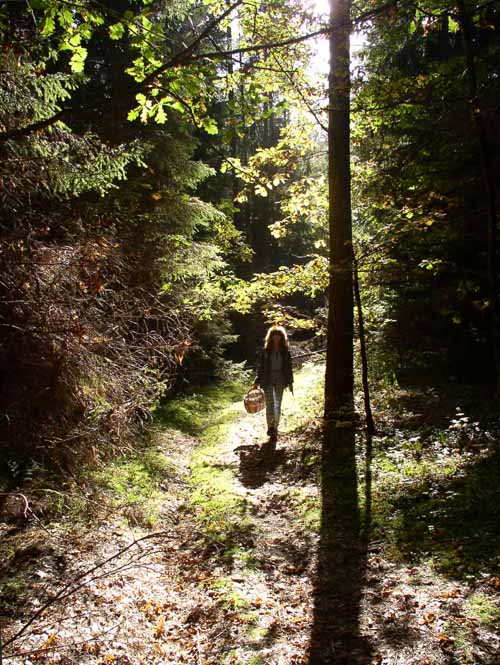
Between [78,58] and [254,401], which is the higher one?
[78,58]

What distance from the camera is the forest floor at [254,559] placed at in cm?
363

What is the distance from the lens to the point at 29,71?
5.71 meters

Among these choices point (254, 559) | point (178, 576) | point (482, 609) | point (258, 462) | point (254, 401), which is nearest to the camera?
point (482, 609)

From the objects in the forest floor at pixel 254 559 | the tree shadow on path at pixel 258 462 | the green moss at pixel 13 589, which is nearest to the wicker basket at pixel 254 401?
the tree shadow on path at pixel 258 462

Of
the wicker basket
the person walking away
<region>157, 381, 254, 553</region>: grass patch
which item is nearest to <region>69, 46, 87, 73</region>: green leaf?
<region>157, 381, 254, 553</region>: grass patch

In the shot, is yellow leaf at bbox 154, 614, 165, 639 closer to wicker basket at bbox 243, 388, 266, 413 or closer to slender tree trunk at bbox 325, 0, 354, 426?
slender tree trunk at bbox 325, 0, 354, 426

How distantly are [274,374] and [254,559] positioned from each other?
4.69 meters

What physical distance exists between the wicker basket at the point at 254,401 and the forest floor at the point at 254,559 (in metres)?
1.97

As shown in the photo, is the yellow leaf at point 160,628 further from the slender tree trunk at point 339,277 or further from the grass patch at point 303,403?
the grass patch at point 303,403

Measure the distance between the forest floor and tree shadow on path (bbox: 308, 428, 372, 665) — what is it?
36 mm

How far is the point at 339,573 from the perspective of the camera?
474 centimetres

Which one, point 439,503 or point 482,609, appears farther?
point 439,503

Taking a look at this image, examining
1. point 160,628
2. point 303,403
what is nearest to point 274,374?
point 303,403

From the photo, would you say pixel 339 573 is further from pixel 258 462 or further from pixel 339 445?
pixel 258 462
